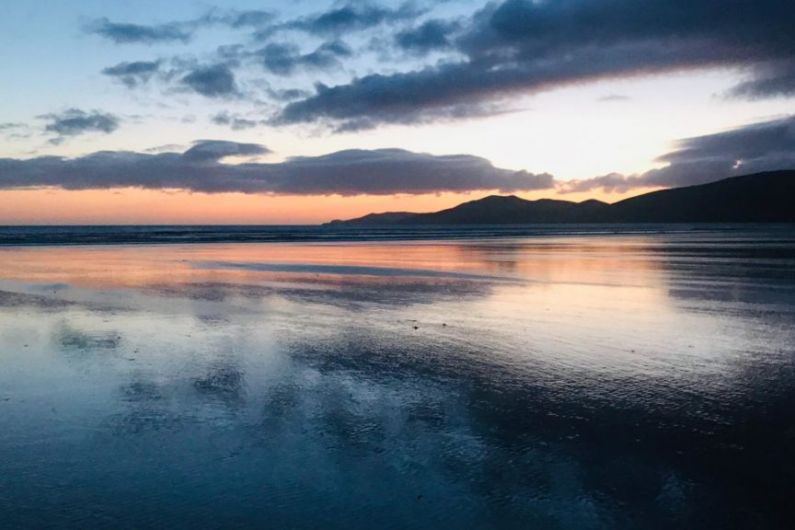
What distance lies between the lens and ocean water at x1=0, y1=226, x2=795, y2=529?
4.60 meters

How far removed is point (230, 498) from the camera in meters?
4.70

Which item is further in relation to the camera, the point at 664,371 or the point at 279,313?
the point at 279,313

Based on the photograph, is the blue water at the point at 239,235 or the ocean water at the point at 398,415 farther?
the blue water at the point at 239,235

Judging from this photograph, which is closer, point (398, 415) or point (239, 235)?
point (398, 415)

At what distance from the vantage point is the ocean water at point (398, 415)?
15.1 ft

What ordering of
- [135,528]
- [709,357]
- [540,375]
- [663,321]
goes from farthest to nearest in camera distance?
[663,321]
[709,357]
[540,375]
[135,528]

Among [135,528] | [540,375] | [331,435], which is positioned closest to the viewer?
[135,528]

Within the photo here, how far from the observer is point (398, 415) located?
6551 millimetres

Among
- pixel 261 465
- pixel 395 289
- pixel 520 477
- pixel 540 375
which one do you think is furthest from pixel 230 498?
pixel 395 289

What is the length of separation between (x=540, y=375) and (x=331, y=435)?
3.36 meters

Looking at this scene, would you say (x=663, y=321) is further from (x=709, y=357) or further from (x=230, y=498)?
(x=230, y=498)

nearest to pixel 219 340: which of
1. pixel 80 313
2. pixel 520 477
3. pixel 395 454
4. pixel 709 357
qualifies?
pixel 80 313

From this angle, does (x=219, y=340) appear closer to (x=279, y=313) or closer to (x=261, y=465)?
(x=279, y=313)

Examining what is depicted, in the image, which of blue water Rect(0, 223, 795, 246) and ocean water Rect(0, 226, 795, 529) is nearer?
ocean water Rect(0, 226, 795, 529)
